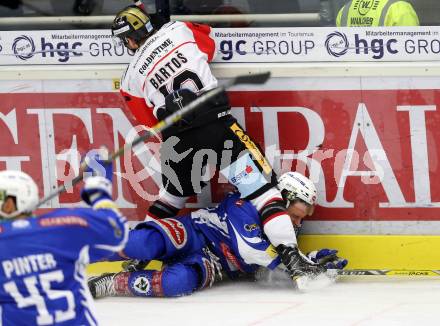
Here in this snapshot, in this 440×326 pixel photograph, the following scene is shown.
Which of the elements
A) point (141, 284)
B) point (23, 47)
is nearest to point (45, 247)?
point (141, 284)

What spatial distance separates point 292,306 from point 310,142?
953 mm

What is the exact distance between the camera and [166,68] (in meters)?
6.43

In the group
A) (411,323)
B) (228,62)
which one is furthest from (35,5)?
(411,323)

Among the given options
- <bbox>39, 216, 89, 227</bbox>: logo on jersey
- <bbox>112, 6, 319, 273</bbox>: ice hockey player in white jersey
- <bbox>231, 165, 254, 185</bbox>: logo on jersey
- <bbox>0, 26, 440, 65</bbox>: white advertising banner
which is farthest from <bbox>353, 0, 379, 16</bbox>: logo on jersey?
<bbox>39, 216, 89, 227</bbox>: logo on jersey

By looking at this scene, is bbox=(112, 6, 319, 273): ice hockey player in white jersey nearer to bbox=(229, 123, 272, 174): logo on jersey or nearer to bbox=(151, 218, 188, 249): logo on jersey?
bbox=(229, 123, 272, 174): logo on jersey

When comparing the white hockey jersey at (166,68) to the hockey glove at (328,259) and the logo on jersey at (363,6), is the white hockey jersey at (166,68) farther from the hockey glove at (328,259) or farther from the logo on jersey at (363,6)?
the hockey glove at (328,259)

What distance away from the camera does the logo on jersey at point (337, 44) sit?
640 centimetres

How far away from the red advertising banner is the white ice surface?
42 cm

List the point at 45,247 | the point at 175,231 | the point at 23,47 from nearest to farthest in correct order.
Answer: the point at 45,247
the point at 175,231
the point at 23,47

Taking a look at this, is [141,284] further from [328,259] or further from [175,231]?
[328,259]

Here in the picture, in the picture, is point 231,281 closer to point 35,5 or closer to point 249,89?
point 249,89

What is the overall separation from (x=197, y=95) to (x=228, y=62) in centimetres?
31

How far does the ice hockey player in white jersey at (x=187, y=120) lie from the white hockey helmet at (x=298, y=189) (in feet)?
0.22

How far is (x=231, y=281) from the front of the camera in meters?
6.55
